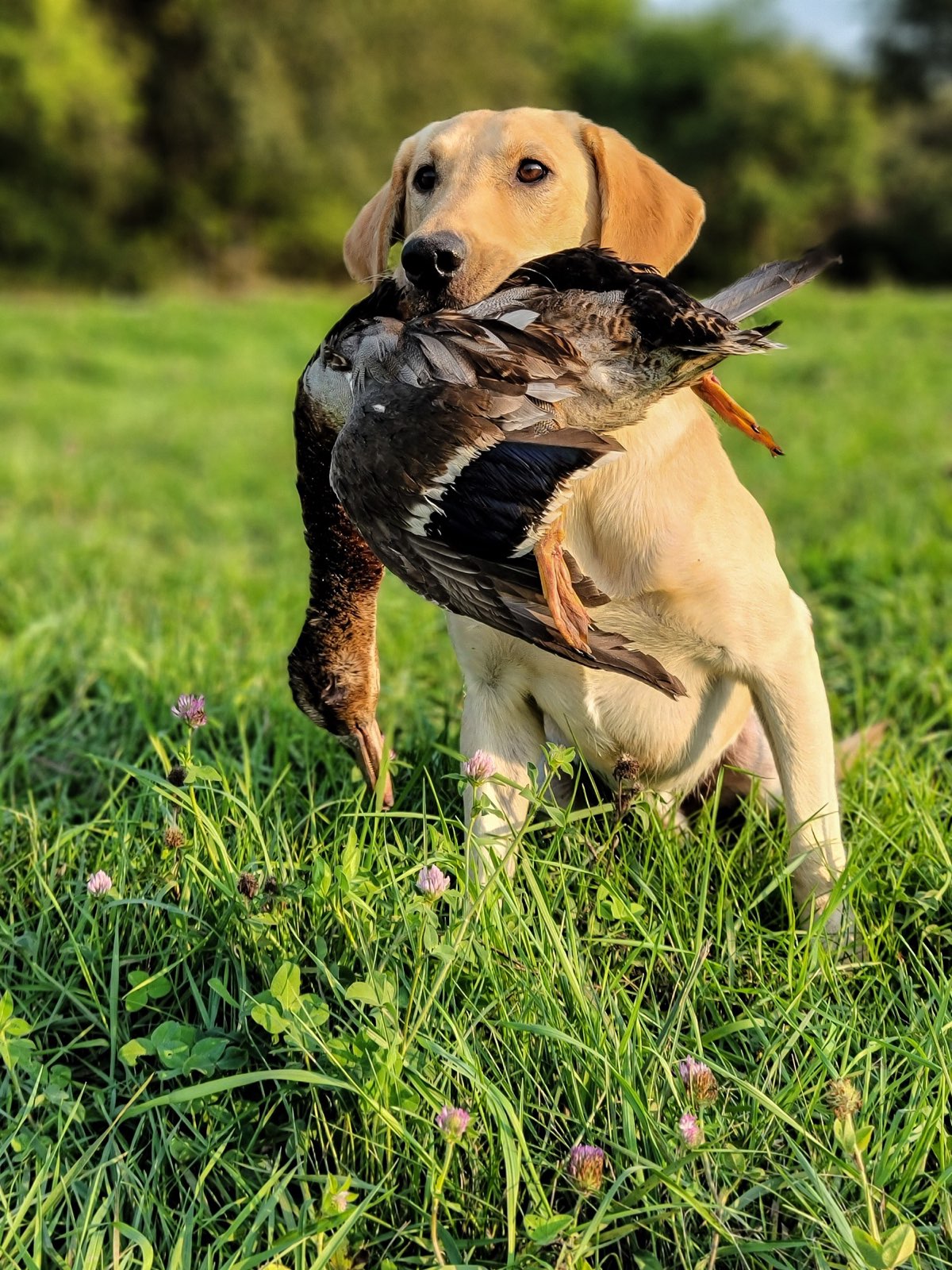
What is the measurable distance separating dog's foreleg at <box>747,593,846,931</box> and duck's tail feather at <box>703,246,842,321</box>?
2.20ft

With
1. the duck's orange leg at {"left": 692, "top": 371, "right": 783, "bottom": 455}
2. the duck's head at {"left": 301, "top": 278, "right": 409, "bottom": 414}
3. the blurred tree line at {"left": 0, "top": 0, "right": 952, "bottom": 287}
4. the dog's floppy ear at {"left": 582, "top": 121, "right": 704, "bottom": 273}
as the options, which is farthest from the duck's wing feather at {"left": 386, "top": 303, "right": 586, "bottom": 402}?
the blurred tree line at {"left": 0, "top": 0, "right": 952, "bottom": 287}

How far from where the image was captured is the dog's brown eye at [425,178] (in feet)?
9.68

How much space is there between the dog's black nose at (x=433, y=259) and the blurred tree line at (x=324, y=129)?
29.1 metres

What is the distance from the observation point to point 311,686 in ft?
8.82

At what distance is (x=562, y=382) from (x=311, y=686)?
1.01 m

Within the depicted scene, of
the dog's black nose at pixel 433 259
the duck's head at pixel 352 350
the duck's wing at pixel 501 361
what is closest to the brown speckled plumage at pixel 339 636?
the duck's head at pixel 352 350

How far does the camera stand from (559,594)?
2.03 m

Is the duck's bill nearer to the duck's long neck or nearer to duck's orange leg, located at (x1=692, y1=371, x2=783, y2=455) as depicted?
the duck's long neck

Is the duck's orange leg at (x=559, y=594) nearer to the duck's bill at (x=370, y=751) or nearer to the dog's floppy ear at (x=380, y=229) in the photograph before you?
the duck's bill at (x=370, y=751)

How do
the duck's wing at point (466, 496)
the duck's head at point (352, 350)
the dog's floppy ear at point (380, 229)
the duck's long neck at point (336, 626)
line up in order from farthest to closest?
the dog's floppy ear at point (380, 229), the duck's long neck at point (336, 626), the duck's head at point (352, 350), the duck's wing at point (466, 496)

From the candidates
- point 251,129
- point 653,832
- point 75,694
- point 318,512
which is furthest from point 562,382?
point 251,129

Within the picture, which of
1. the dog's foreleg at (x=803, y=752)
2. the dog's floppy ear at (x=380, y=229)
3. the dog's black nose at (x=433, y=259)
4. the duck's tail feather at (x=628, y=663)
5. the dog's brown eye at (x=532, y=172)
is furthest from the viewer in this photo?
the dog's floppy ear at (x=380, y=229)

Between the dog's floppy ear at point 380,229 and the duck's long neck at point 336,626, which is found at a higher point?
the dog's floppy ear at point 380,229

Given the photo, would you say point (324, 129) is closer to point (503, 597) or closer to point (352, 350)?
point (352, 350)
